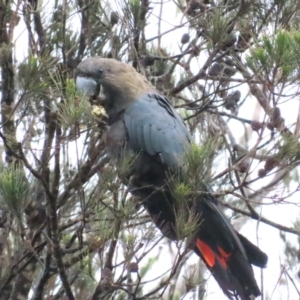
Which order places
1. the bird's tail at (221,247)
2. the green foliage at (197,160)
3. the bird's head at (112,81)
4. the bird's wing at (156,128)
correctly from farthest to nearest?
the bird's head at (112,81) → the bird's wing at (156,128) → the bird's tail at (221,247) → the green foliage at (197,160)

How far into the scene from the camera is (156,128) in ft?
9.36

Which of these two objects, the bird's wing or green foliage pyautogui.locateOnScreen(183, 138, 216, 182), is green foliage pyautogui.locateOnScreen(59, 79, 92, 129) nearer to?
green foliage pyautogui.locateOnScreen(183, 138, 216, 182)

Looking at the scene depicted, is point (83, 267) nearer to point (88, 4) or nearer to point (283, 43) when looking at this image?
point (283, 43)

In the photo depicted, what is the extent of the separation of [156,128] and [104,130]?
1.22 ft

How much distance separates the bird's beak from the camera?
2.81m

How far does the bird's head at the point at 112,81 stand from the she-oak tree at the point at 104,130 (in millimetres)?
55

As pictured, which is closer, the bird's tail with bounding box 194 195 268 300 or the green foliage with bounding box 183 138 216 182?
the green foliage with bounding box 183 138 216 182

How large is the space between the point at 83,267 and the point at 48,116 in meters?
0.60

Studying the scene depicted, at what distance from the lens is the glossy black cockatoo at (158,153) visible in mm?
2621

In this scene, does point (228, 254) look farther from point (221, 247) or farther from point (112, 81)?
point (112, 81)

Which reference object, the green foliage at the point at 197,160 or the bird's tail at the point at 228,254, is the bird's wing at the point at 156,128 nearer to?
the bird's tail at the point at 228,254

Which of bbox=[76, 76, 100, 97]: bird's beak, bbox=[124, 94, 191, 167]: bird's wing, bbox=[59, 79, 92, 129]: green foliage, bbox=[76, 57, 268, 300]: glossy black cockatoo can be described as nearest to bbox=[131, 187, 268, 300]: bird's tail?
bbox=[76, 57, 268, 300]: glossy black cockatoo

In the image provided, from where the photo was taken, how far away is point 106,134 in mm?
2559

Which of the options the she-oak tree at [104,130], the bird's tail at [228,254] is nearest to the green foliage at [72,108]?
the she-oak tree at [104,130]
